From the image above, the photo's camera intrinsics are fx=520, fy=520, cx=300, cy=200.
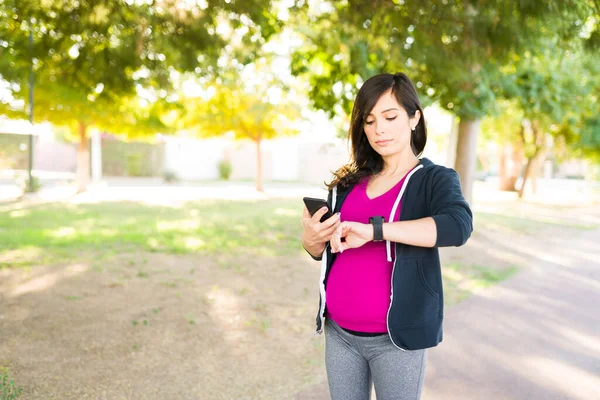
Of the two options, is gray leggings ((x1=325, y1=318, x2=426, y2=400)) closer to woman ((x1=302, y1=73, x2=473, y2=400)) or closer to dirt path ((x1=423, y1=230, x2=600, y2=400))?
woman ((x1=302, y1=73, x2=473, y2=400))

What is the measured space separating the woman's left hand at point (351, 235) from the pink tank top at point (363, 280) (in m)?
0.16

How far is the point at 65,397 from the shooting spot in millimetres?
3645

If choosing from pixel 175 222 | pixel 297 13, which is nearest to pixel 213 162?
pixel 175 222

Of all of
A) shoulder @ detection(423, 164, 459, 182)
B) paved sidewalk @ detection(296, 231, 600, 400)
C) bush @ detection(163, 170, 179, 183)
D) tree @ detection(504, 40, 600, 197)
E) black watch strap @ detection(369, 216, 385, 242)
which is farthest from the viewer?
bush @ detection(163, 170, 179, 183)

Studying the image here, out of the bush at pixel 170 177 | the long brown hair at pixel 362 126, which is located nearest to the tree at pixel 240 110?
the bush at pixel 170 177

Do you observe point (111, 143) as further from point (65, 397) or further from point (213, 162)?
point (65, 397)

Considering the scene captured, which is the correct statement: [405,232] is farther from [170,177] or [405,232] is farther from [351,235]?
[170,177]

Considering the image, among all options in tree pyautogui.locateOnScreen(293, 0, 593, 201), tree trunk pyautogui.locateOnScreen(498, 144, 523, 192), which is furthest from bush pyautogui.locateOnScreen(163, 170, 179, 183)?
tree pyautogui.locateOnScreen(293, 0, 593, 201)

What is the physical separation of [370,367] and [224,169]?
3245cm

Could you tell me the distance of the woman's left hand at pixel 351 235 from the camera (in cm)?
173

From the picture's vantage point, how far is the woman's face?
6.37ft

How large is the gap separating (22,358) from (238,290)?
290 cm

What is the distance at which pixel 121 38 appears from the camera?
670 cm

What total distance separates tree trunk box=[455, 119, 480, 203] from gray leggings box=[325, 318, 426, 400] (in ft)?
34.1
